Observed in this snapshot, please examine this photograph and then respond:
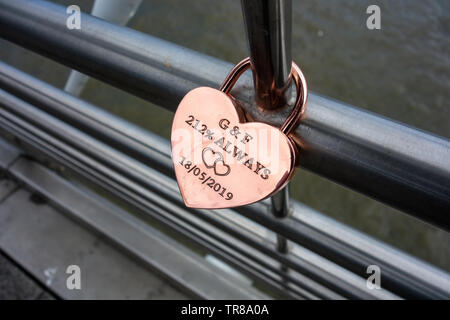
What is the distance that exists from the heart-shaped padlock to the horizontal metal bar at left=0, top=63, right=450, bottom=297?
25 centimetres

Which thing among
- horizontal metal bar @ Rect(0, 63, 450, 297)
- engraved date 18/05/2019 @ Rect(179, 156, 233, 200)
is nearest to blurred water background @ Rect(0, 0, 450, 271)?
horizontal metal bar @ Rect(0, 63, 450, 297)

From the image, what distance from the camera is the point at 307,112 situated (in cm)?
37

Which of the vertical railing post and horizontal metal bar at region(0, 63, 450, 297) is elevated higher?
the vertical railing post

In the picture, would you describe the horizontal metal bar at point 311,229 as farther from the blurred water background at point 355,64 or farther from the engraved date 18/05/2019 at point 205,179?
the blurred water background at point 355,64

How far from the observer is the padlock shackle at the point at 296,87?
1.21 ft

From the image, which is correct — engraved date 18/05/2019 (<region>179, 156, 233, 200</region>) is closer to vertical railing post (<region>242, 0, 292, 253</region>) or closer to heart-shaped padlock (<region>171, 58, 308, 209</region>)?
heart-shaped padlock (<region>171, 58, 308, 209</region>)

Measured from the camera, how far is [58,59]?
19.7 inches

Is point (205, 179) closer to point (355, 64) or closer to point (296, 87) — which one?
point (296, 87)

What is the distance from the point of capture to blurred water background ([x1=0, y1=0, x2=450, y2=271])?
A: 2.97m

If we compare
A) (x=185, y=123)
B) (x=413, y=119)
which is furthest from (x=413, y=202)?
(x=413, y=119)

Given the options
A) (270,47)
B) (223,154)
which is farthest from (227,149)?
(270,47)

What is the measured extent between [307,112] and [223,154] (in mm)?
106

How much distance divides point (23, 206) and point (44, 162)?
22 cm
